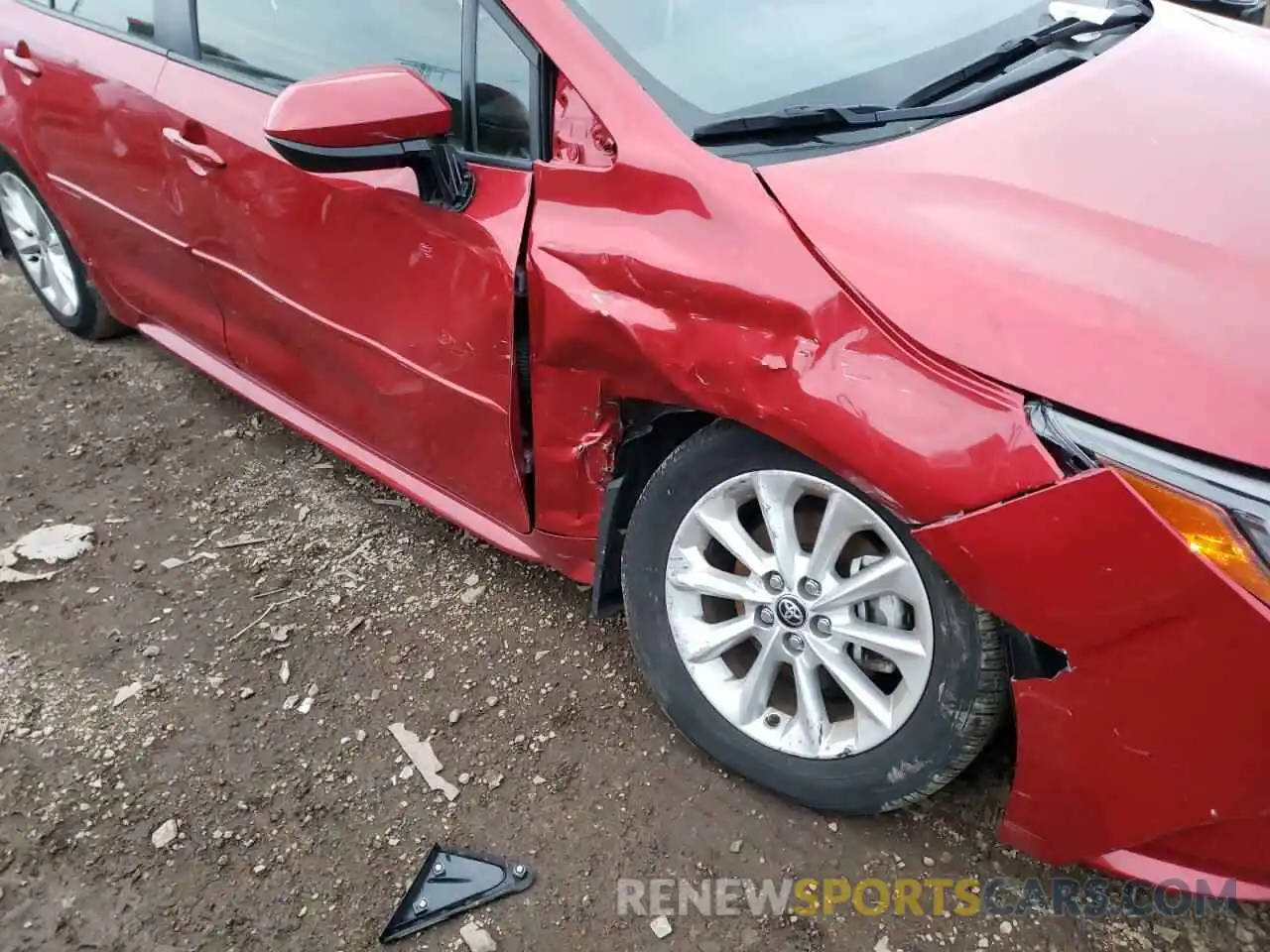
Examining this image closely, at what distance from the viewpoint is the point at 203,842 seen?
6.48ft

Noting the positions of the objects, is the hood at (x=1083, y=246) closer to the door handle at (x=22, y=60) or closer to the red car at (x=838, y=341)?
the red car at (x=838, y=341)

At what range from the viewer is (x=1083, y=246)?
1454mm

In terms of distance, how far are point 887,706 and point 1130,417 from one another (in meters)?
0.68

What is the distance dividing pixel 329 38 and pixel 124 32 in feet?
3.13

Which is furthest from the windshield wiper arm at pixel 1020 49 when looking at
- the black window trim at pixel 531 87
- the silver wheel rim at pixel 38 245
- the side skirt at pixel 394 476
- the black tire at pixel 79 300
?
the silver wheel rim at pixel 38 245

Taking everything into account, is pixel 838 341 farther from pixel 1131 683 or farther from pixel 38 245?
pixel 38 245

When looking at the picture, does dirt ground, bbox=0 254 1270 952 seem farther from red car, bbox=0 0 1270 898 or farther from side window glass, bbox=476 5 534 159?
side window glass, bbox=476 5 534 159

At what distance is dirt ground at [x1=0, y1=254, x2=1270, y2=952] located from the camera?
1.82 meters

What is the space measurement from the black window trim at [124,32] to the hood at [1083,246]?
6.12 ft

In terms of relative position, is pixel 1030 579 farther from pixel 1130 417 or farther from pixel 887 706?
pixel 887 706

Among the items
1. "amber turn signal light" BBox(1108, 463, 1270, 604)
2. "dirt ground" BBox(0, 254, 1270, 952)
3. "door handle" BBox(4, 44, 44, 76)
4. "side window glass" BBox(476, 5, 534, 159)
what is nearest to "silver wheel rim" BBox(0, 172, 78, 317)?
"door handle" BBox(4, 44, 44, 76)

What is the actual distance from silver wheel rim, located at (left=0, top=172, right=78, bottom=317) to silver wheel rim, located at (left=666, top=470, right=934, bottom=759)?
2.87m

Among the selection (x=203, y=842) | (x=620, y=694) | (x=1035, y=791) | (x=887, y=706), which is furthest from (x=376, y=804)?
(x=1035, y=791)

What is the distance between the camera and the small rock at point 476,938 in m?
1.77
